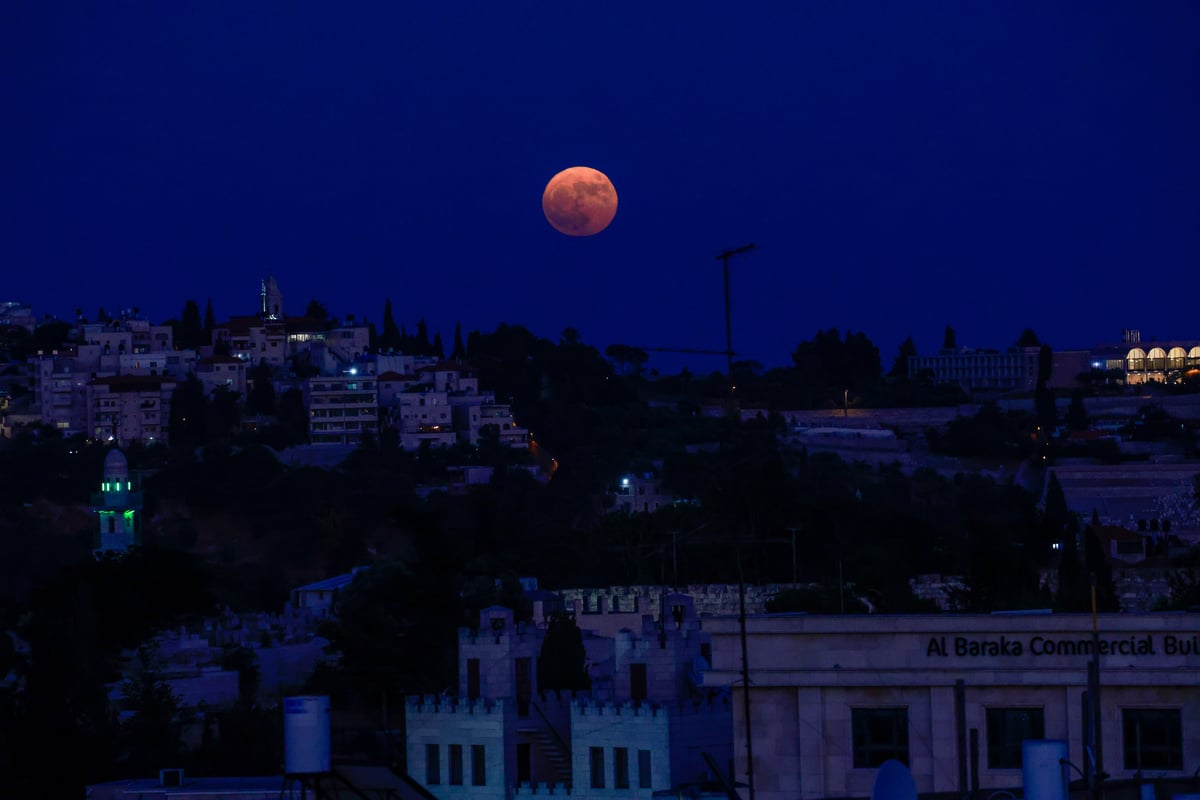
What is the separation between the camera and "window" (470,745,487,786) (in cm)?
2350

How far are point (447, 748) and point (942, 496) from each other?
69.5 m

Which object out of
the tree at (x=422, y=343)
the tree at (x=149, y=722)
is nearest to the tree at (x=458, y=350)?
the tree at (x=422, y=343)

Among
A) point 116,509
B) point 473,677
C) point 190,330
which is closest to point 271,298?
point 190,330

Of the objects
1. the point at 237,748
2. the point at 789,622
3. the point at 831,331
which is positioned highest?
the point at 831,331

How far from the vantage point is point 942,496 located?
301 feet

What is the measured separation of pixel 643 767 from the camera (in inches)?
899

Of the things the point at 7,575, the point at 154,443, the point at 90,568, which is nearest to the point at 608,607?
the point at 90,568

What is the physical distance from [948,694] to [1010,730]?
476 millimetres

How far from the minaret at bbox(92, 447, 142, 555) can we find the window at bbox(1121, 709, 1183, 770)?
55609 mm

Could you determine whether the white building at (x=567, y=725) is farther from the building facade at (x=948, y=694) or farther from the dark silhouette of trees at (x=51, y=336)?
the dark silhouette of trees at (x=51, y=336)

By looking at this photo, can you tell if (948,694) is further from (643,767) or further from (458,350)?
(458,350)

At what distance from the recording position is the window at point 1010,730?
16844mm

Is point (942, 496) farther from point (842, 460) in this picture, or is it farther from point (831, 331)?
point (831, 331)

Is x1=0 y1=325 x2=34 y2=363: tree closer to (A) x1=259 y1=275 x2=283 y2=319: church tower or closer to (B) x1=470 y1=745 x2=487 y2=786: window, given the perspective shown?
(A) x1=259 y1=275 x2=283 y2=319: church tower
